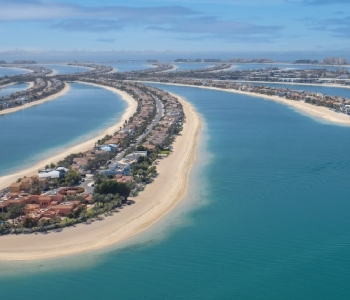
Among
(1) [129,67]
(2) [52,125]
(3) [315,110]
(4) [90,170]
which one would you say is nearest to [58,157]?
(4) [90,170]

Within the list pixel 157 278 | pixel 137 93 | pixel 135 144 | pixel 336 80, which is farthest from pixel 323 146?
pixel 336 80

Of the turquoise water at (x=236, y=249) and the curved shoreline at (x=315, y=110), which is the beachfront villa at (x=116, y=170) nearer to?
the turquoise water at (x=236, y=249)

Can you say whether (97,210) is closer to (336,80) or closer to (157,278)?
(157,278)

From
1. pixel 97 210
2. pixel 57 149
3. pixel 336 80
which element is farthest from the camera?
pixel 336 80

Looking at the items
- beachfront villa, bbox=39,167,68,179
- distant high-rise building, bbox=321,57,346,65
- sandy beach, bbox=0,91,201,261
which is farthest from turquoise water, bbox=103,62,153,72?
sandy beach, bbox=0,91,201,261

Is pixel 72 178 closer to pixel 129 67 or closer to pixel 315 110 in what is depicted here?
pixel 315 110
